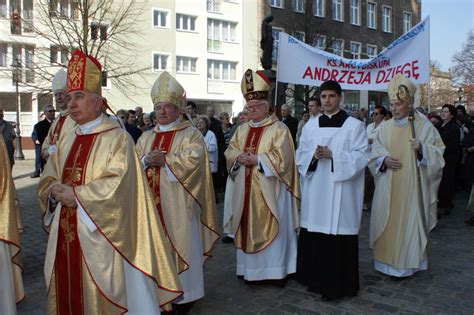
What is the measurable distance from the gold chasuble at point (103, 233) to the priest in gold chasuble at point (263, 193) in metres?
2.07

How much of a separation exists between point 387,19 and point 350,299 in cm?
4349

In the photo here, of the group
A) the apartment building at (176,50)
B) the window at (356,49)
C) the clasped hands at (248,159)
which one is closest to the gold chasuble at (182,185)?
the clasped hands at (248,159)

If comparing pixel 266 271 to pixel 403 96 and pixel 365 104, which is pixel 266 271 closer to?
pixel 403 96

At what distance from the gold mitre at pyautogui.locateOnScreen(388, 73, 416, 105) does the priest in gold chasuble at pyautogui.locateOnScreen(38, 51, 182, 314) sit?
12.0ft

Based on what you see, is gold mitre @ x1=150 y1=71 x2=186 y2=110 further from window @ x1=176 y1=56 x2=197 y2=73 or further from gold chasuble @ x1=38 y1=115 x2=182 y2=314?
window @ x1=176 y1=56 x2=197 y2=73

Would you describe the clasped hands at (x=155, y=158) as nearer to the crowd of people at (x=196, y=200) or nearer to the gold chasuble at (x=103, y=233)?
the crowd of people at (x=196, y=200)

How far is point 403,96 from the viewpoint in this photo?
573cm

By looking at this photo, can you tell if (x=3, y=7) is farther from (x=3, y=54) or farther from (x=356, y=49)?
(x=356, y=49)

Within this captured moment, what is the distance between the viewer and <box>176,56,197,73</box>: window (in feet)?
106

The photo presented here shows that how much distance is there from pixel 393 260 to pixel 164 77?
11.0 ft

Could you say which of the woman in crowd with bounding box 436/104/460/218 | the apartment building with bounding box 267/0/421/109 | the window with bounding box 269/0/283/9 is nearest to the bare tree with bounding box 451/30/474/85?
the apartment building with bounding box 267/0/421/109

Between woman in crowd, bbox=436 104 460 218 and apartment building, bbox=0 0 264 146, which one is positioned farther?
apartment building, bbox=0 0 264 146

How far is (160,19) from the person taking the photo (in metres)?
31.4

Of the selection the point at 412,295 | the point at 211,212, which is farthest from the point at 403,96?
the point at 211,212
